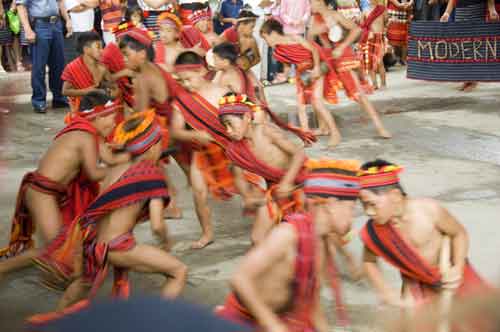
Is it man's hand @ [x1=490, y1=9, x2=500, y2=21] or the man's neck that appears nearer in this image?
the man's neck

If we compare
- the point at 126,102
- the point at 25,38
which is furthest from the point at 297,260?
the point at 25,38

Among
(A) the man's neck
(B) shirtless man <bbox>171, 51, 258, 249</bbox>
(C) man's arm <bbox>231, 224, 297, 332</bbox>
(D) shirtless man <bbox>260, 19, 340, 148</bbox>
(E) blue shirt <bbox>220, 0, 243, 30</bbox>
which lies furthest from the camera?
(E) blue shirt <bbox>220, 0, 243, 30</bbox>

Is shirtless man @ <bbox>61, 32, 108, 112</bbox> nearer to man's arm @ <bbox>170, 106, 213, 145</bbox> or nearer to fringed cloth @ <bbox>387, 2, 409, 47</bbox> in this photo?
man's arm @ <bbox>170, 106, 213, 145</bbox>

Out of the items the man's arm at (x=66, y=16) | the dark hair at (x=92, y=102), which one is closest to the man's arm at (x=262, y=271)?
the dark hair at (x=92, y=102)

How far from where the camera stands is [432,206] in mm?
3799

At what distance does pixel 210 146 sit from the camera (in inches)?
226

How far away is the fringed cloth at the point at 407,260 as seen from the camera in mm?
3711

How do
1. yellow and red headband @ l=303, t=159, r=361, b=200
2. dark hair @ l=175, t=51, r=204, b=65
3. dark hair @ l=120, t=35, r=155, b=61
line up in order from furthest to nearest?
dark hair @ l=120, t=35, r=155, b=61 < dark hair @ l=175, t=51, r=204, b=65 < yellow and red headband @ l=303, t=159, r=361, b=200

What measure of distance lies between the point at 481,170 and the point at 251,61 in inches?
99.8

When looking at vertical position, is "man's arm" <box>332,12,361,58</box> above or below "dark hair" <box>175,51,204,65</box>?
below

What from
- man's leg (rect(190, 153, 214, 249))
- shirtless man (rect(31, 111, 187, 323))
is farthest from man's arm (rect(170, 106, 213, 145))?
shirtless man (rect(31, 111, 187, 323))

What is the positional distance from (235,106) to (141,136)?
73 centimetres

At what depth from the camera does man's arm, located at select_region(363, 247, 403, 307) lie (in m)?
3.67

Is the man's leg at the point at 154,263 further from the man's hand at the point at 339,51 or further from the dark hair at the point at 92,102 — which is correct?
the man's hand at the point at 339,51
